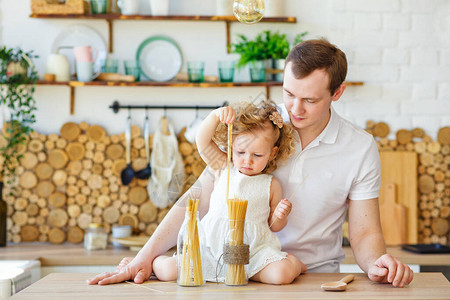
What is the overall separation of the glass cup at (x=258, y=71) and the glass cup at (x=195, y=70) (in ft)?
0.98

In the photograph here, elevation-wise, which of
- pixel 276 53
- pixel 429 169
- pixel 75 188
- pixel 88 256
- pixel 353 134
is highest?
pixel 276 53

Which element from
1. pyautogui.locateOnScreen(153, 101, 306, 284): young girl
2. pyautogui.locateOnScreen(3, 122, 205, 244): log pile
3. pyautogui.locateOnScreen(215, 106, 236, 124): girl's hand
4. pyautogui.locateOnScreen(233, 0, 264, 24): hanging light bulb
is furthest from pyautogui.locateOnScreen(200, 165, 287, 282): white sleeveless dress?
pyautogui.locateOnScreen(3, 122, 205, 244): log pile

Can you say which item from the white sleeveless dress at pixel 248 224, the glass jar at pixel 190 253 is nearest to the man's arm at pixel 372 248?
the white sleeveless dress at pixel 248 224

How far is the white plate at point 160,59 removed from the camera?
382 cm

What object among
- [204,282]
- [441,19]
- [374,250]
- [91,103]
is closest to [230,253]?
[204,282]

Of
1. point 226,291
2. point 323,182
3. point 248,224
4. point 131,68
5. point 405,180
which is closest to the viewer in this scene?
point 226,291

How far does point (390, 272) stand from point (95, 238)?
238 cm

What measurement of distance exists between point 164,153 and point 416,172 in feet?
5.19

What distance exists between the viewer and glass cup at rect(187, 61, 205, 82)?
3686mm

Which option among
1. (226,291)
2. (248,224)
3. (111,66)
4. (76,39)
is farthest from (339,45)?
(226,291)

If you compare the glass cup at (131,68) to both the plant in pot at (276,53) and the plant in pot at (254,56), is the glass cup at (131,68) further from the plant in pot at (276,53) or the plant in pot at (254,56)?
the plant in pot at (276,53)

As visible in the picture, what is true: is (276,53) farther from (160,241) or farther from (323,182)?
(160,241)

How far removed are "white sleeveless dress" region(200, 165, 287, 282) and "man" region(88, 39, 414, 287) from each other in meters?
0.07

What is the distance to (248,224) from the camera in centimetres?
170
